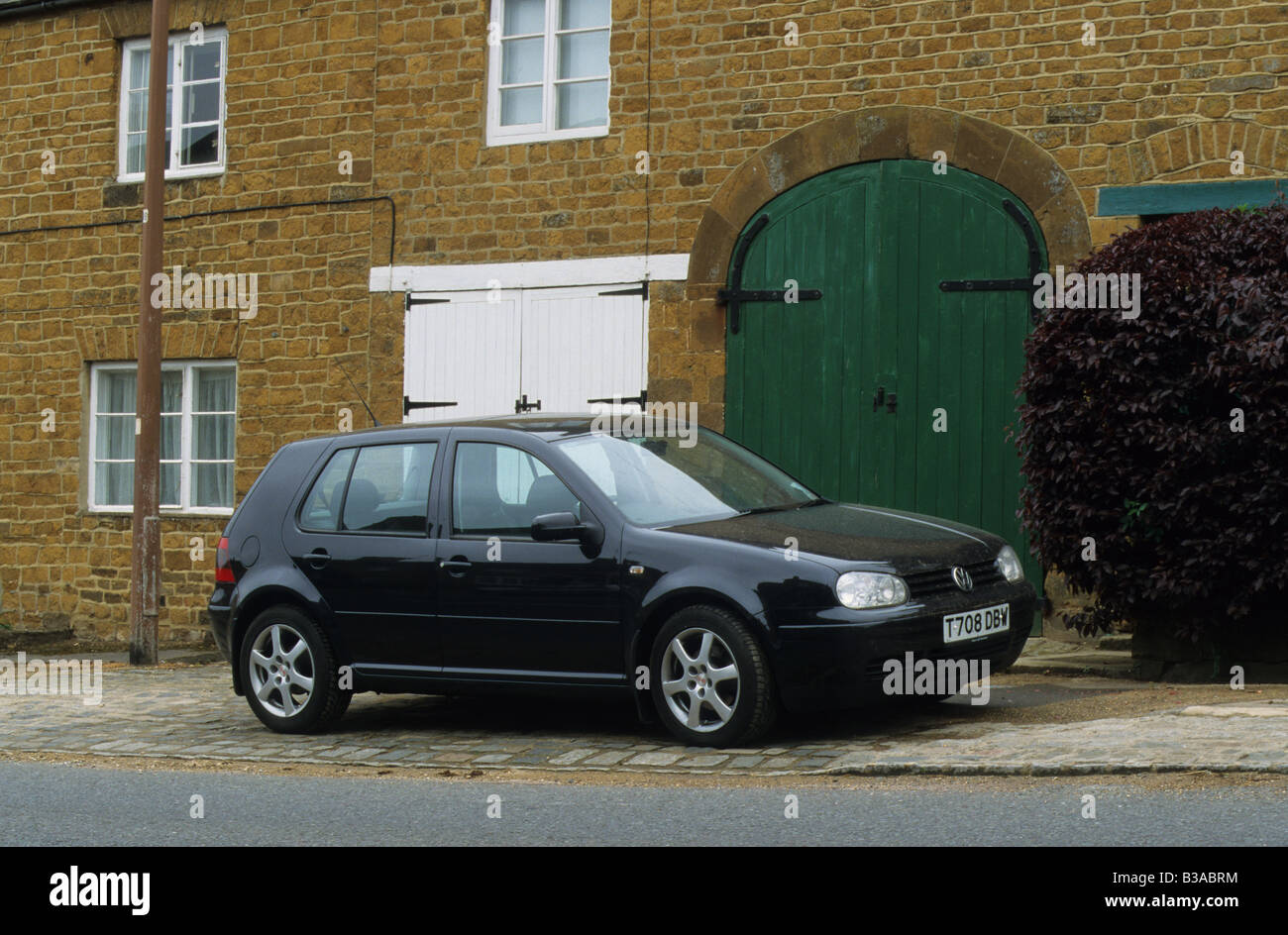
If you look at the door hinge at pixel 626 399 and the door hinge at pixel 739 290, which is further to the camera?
the door hinge at pixel 626 399

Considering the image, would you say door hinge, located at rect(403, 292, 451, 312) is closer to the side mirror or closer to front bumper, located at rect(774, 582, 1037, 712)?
the side mirror

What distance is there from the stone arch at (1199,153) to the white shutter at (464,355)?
203 inches

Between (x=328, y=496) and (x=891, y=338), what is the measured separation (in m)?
5.18

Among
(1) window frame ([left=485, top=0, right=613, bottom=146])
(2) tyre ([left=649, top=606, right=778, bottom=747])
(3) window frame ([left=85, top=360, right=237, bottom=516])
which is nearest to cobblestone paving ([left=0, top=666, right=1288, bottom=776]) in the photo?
(2) tyre ([left=649, top=606, right=778, bottom=747])

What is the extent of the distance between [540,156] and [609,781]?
25.9 feet

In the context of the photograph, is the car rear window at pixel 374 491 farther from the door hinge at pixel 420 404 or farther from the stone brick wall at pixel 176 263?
the stone brick wall at pixel 176 263

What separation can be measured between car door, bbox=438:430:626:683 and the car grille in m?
1.37

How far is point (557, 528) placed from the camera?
26.0 ft

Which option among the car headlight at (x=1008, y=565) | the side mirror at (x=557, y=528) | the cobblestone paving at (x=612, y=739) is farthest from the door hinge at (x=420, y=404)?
the car headlight at (x=1008, y=565)

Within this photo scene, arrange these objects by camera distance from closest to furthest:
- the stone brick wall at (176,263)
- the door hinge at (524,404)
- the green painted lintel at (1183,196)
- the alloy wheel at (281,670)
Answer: the alloy wheel at (281,670)
the green painted lintel at (1183,196)
the door hinge at (524,404)
the stone brick wall at (176,263)

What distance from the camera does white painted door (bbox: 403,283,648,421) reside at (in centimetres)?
1373

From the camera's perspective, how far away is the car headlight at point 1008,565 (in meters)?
8.34

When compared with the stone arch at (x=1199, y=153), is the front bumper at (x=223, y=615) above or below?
below

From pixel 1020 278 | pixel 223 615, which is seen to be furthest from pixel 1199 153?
pixel 223 615
